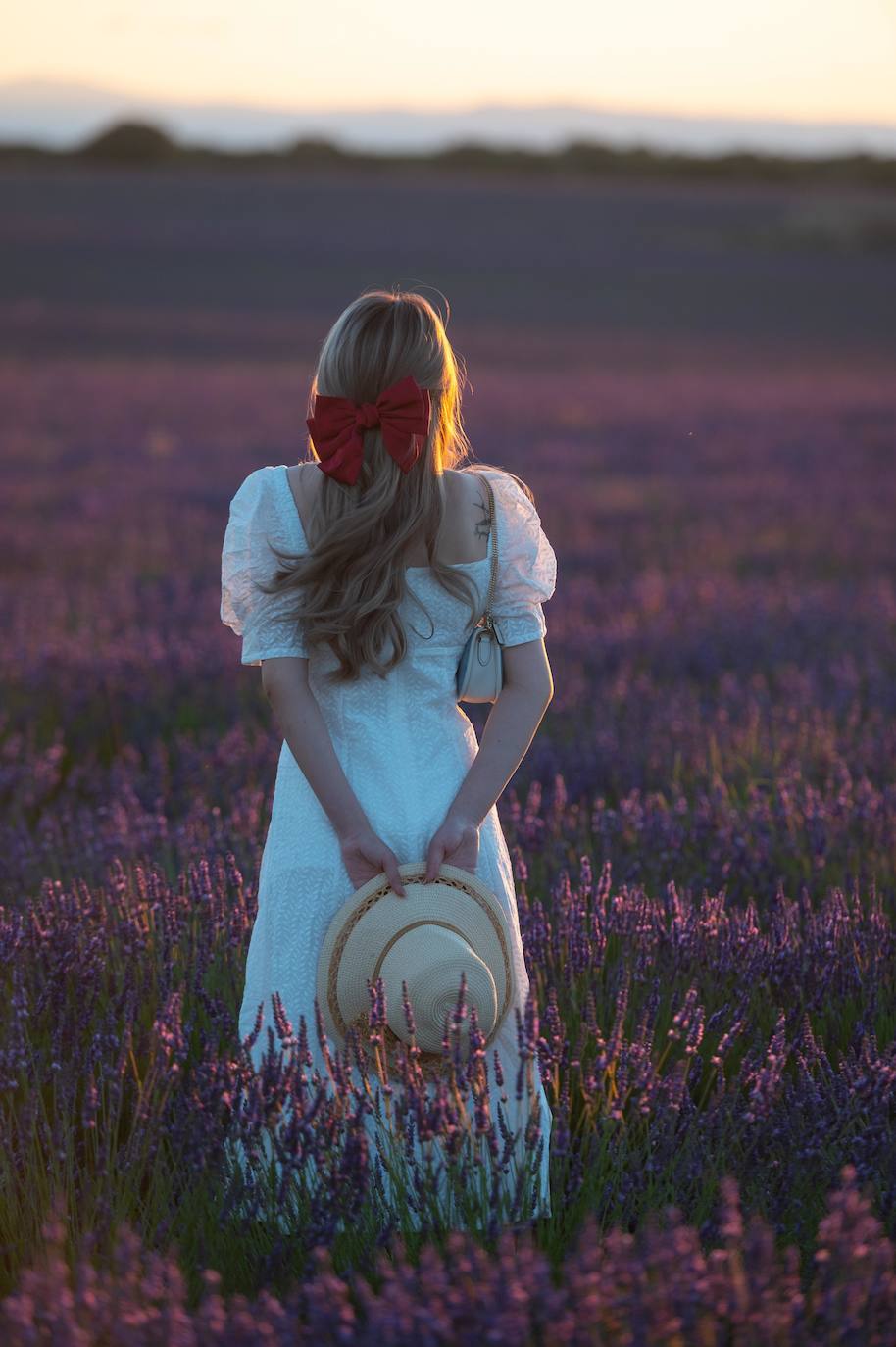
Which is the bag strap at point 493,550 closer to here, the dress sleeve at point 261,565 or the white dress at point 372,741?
the white dress at point 372,741

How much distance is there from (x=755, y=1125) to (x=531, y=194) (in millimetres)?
55297

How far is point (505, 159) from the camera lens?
81062mm

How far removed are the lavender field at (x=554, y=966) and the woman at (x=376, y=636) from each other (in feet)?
0.92

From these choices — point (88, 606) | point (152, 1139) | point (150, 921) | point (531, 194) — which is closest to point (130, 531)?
point (88, 606)

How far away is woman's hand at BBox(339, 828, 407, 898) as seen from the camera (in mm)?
2367

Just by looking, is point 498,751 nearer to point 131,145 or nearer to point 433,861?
point 433,861

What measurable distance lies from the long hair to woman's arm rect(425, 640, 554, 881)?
21cm

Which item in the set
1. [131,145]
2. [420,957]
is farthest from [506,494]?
[131,145]

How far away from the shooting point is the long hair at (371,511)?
8.02ft

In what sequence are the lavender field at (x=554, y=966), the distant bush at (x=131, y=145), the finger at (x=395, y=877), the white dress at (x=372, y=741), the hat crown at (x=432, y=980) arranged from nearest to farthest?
the lavender field at (x=554, y=966)
the hat crown at (x=432, y=980)
the finger at (x=395, y=877)
the white dress at (x=372, y=741)
the distant bush at (x=131, y=145)

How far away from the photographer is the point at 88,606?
7344mm

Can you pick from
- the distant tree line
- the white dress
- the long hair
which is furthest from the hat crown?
the distant tree line

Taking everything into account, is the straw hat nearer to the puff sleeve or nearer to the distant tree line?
the puff sleeve

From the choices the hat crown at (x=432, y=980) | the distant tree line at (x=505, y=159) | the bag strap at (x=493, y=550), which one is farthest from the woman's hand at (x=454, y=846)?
the distant tree line at (x=505, y=159)
